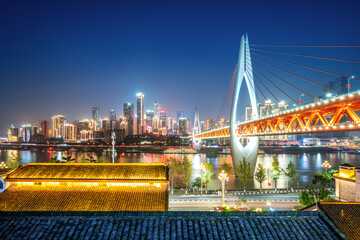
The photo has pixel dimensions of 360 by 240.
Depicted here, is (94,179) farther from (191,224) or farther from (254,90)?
(254,90)

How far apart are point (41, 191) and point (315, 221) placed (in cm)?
1275


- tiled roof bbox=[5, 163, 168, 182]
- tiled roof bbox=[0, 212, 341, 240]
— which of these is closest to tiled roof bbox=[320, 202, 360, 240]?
tiled roof bbox=[0, 212, 341, 240]

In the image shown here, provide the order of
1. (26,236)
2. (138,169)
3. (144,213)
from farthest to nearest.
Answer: (138,169), (144,213), (26,236)

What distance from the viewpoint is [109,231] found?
5883mm

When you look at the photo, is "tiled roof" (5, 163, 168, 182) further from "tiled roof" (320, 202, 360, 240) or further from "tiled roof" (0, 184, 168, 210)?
"tiled roof" (320, 202, 360, 240)

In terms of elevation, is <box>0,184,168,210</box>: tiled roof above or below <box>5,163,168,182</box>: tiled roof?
below

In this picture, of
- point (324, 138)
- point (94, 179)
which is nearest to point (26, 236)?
point (94, 179)

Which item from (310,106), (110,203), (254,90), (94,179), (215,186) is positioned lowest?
(215,186)

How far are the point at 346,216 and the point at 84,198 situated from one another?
437 inches

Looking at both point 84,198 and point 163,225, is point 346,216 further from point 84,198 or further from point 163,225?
point 84,198

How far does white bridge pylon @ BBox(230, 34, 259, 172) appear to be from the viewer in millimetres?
31281

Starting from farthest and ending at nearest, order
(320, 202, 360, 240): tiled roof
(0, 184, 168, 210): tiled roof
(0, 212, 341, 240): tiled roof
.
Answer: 1. (0, 184, 168, 210): tiled roof
2. (320, 202, 360, 240): tiled roof
3. (0, 212, 341, 240): tiled roof

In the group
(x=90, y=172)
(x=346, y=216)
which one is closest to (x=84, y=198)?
(x=90, y=172)

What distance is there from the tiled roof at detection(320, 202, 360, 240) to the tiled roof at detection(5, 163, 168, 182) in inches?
298
